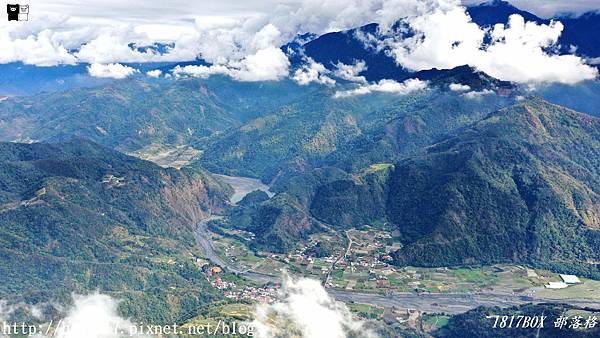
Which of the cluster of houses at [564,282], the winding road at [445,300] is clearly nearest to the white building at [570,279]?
the cluster of houses at [564,282]

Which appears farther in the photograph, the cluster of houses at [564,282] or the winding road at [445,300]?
the cluster of houses at [564,282]

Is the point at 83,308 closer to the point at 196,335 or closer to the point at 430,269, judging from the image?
the point at 196,335

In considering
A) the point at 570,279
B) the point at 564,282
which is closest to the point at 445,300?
the point at 564,282

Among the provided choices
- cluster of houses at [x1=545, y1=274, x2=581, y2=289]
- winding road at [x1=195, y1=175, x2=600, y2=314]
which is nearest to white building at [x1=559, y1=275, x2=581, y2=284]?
cluster of houses at [x1=545, y1=274, x2=581, y2=289]

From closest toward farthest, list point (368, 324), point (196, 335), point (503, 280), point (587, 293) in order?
point (196, 335) → point (368, 324) → point (587, 293) → point (503, 280)

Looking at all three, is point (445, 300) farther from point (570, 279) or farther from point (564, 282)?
point (570, 279)

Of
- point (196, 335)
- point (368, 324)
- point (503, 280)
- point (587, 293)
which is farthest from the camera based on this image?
point (503, 280)

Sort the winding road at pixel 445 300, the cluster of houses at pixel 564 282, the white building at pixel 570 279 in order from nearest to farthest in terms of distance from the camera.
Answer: the winding road at pixel 445 300 < the cluster of houses at pixel 564 282 < the white building at pixel 570 279

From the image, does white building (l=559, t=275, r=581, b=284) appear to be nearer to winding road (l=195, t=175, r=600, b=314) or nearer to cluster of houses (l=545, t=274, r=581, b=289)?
Answer: cluster of houses (l=545, t=274, r=581, b=289)

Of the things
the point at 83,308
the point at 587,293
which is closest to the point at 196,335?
the point at 83,308

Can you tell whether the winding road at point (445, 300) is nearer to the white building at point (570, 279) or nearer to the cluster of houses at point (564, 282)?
the cluster of houses at point (564, 282)

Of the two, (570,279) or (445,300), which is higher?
(570,279)
